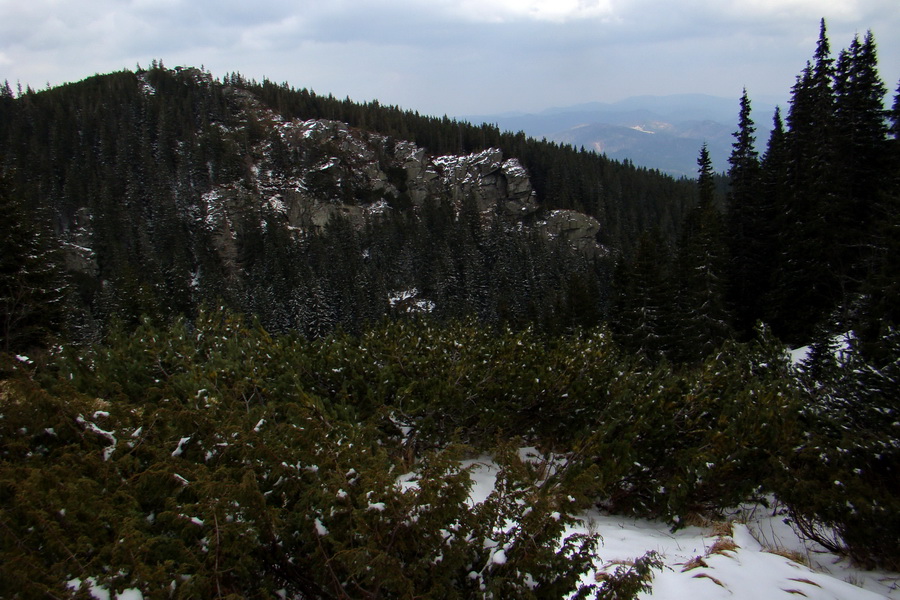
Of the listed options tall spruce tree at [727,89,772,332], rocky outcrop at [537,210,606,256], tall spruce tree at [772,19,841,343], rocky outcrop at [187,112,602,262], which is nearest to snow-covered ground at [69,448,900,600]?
tall spruce tree at [772,19,841,343]

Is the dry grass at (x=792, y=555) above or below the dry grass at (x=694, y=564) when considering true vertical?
below

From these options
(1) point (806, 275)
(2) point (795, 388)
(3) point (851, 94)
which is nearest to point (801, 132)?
(3) point (851, 94)

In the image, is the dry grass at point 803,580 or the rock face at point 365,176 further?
the rock face at point 365,176

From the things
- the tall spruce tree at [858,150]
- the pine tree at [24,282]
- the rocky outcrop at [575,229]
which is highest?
the tall spruce tree at [858,150]

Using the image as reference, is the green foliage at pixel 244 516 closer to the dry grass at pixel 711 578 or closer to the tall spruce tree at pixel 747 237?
the dry grass at pixel 711 578

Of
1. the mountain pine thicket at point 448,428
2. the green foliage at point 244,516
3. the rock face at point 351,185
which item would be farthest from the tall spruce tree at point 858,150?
the rock face at point 351,185

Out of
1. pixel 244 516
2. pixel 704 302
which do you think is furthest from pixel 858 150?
pixel 244 516

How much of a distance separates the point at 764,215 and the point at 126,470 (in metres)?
38.7

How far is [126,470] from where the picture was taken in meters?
3.68

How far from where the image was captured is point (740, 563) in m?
4.07

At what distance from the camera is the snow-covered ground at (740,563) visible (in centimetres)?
367

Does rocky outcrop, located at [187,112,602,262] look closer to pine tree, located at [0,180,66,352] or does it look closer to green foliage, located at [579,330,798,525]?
pine tree, located at [0,180,66,352]

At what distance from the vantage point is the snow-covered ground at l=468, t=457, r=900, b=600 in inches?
144

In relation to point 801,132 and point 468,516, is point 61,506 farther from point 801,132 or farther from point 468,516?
point 801,132
